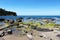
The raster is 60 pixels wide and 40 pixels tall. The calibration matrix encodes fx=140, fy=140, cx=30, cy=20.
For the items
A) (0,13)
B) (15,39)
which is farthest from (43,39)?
(0,13)

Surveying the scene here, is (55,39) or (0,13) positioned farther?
(0,13)

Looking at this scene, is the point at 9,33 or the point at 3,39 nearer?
the point at 3,39

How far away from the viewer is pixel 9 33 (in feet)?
49.3

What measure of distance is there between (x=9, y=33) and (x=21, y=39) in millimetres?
2900

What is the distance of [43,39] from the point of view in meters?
12.9

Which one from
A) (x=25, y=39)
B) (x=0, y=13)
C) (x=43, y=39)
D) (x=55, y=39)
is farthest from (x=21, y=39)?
(x=0, y=13)

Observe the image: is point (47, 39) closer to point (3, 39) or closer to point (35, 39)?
point (35, 39)

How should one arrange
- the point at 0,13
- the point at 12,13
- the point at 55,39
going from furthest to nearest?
the point at 12,13
the point at 0,13
the point at 55,39

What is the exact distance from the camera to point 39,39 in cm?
1283

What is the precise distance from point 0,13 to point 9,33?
386ft

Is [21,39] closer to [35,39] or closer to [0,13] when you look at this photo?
[35,39]

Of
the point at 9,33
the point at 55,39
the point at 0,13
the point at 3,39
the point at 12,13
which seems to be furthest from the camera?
the point at 12,13

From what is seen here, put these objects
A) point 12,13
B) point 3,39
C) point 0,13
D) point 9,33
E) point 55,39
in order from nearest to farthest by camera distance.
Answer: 1. point 3,39
2. point 55,39
3. point 9,33
4. point 0,13
5. point 12,13

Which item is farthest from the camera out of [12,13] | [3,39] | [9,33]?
[12,13]
